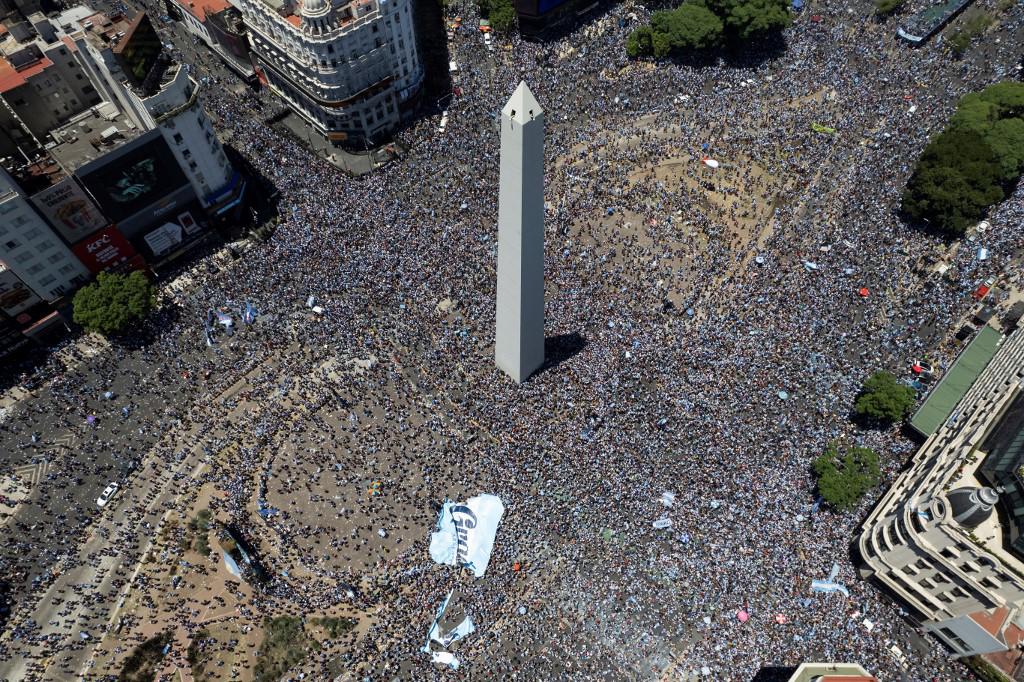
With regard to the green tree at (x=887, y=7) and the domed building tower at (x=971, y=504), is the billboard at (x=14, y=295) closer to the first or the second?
the domed building tower at (x=971, y=504)

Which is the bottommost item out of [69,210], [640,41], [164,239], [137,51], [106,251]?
[164,239]

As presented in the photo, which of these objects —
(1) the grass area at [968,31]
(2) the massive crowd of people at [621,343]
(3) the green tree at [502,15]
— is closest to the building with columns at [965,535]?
(2) the massive crowd of people at [621,343]

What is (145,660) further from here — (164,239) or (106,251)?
(164,239)

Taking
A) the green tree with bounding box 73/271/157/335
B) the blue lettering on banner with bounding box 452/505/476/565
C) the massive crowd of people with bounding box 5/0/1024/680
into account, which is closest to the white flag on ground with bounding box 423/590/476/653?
the massive crowd of people with bounding box 5/0/1024/680

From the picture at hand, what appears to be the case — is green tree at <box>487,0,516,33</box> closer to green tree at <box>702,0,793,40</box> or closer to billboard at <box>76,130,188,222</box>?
green tree at <box>702,0,793,40</box>

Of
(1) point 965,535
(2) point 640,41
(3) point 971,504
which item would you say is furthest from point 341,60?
(1) point 965,535

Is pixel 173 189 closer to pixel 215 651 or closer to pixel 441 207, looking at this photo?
pixel 441 207

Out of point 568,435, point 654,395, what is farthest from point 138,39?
point 654,395
